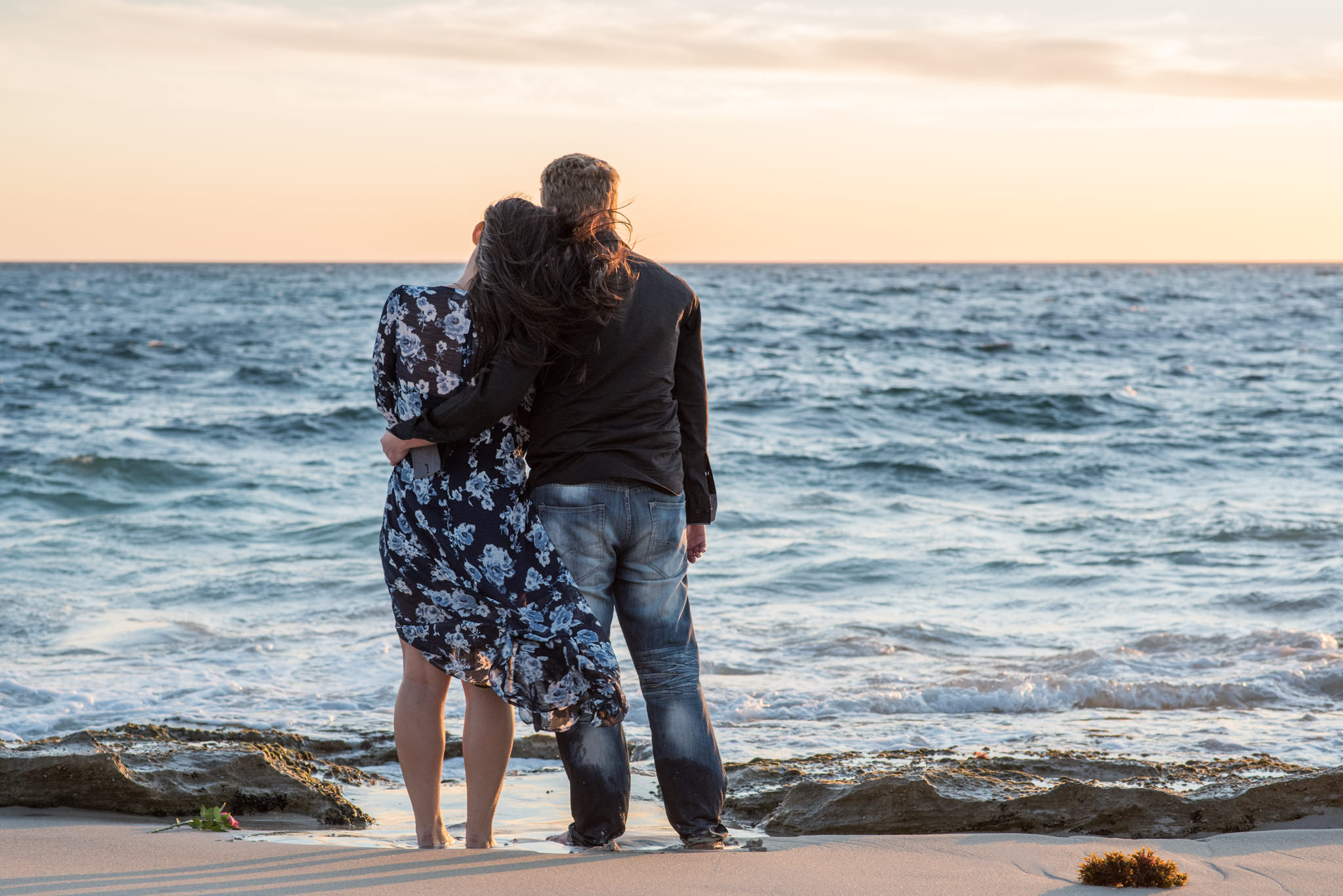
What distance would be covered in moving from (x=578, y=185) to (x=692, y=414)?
0.69 metres

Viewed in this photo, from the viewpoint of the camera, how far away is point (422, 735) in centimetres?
306

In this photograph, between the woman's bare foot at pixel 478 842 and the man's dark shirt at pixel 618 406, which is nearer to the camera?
the man's dark shirt at pixel 618 406

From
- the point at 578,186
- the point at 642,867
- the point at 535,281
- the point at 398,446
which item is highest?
the point at 578,186

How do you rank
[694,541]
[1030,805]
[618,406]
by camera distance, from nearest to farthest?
[618,406], [694,541], [1030,805]

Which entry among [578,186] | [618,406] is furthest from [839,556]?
[578,186]

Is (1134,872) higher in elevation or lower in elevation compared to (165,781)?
higher

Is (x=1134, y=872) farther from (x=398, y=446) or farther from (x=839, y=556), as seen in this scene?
(x=839, y=556)

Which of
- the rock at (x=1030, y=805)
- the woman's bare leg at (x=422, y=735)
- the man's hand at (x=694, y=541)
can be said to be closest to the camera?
the woman's bare leg at (x=422, y=735)

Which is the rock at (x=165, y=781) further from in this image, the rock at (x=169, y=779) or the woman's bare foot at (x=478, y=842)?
the woman's bare foot at (x=478, y=842)

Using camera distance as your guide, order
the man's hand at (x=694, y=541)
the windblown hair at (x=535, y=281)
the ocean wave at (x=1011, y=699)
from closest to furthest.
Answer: the windblown hair at (x=535, y=281) < the man's hand at (x=694, y=541) < the ocean wave at (x=1011, y=699)

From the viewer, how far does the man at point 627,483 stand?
9.40ft

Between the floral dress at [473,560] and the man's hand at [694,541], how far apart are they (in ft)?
1.61

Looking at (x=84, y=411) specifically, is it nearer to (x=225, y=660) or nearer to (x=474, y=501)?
(x=225, y=660)

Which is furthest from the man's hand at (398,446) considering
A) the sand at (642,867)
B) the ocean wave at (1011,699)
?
the ocean wave at (1011,699)
